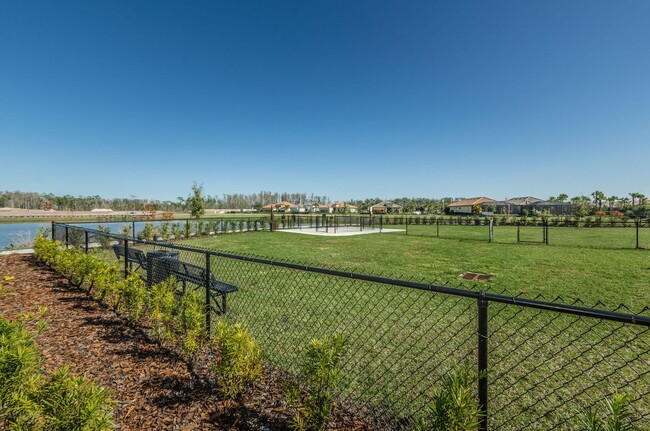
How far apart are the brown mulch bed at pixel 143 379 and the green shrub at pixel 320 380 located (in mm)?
272

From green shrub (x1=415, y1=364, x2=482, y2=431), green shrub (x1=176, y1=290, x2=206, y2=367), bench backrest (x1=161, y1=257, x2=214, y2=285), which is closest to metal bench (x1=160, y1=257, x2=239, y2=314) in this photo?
bench backrest (x1=161, y1=257, x2=214, y2=285)

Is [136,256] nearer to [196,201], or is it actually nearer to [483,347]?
[483,347]

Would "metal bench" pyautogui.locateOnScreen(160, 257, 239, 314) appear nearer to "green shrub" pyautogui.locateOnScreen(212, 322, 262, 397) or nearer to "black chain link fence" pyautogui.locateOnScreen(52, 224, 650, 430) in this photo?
"black chain link fence" pyautogui.locateOnScreen(52, 224, 650, 430)

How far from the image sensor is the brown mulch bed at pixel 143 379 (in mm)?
2275

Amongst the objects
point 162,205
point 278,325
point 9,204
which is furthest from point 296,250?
point 9,204

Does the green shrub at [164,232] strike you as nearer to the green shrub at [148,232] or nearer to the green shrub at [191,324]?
the green shrub at [148,232]

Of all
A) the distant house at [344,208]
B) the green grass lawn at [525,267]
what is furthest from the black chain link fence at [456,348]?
the distant house at [344,208]

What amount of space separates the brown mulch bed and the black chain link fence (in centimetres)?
57

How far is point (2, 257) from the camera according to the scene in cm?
818

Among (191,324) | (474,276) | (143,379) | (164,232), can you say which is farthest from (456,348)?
(164,232)

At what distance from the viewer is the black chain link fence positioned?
88.9 inches

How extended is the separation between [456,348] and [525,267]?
6.47 m

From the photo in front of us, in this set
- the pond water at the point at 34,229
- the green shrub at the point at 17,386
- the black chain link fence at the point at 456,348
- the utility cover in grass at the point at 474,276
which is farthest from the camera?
the pond water at the point at 34,229

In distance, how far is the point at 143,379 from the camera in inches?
109
